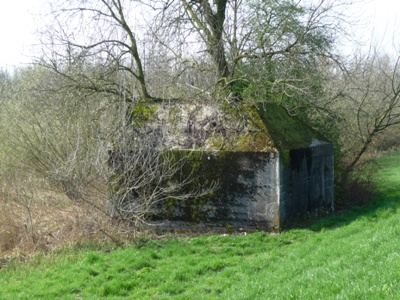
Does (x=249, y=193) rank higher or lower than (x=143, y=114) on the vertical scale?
lower

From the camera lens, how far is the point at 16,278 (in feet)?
28.9

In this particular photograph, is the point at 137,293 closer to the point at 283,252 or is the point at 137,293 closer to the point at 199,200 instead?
the point at 283,252

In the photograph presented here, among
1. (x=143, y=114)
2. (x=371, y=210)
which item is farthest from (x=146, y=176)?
(x=371, y=210)

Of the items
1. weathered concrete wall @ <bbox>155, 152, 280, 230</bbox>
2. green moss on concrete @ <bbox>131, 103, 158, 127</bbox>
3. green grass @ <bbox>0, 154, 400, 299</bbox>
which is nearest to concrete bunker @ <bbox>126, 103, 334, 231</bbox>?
weathered concrete wall @ <bbox>155, 152, 280, 230</bbox>

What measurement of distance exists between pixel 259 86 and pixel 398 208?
177 inches

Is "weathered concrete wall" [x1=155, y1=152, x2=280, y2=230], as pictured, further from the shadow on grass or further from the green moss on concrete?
the green moss on concrete

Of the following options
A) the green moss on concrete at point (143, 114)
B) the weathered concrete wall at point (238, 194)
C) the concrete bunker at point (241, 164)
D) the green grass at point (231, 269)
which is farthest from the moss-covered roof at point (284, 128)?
the green moss on concrete at point (143, 114)

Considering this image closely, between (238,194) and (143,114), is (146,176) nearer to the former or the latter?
(143,114)

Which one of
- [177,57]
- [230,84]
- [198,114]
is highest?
[177,57]

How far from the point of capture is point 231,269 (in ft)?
26.8

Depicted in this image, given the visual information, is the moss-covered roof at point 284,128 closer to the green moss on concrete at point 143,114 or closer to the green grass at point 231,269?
the green grass at point 231,269

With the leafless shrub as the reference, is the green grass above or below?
below

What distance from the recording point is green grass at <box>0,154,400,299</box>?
5766 mm

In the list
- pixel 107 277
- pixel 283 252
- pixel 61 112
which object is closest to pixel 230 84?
pixel 61 112
